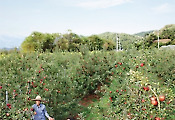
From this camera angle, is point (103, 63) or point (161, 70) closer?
point (103, 63)

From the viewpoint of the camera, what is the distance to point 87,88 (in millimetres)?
9891

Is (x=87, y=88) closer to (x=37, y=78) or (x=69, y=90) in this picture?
(x=69, y=90)

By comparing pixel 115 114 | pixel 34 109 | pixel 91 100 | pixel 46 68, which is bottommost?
pixel 91 100

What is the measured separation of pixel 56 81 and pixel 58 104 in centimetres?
96

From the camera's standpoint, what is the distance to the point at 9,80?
7.81 meters

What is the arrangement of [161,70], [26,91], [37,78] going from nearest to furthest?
[26,91] → [37,78] → [161,70]

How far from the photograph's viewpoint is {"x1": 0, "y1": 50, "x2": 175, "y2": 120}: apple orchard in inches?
215

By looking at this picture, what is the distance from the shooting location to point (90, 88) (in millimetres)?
9992

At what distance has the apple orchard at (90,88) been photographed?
545 centimetres

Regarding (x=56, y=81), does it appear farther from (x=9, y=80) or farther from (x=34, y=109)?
(x=34, y=109)

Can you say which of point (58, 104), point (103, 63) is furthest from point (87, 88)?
point (58, 104)

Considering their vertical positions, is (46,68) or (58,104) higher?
(46,68)

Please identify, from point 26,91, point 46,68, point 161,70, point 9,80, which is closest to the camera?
point 26,91

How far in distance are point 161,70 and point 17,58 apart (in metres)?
7.00
